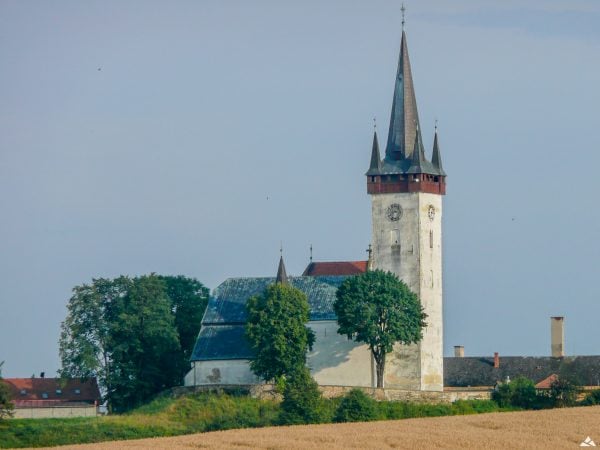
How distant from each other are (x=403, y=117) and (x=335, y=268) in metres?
13.4

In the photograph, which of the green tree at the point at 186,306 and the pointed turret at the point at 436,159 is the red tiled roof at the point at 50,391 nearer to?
the green tree at the point at 186,306

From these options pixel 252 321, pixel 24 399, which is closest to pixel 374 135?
pixel 252 321

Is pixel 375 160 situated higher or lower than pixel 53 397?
higher

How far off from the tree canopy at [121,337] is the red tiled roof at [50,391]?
547 cm

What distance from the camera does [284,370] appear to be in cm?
11119

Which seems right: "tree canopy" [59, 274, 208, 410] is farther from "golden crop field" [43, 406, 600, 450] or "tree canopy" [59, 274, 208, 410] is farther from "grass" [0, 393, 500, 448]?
"golden crop field" [43, 406, 600, 450]

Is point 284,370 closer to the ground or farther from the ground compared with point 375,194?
closer to the ground

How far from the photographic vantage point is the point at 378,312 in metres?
113

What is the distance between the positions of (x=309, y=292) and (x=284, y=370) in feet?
27.9

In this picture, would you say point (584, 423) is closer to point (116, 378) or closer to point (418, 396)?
point (418, 396)

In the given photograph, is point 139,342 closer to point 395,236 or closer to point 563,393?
point 395,236

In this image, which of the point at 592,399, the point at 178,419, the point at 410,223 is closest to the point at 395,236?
the point at 410,223

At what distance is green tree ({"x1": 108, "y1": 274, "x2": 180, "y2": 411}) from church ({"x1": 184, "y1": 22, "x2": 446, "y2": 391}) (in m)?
2.23

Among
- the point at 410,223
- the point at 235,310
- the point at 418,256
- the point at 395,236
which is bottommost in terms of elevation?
the point at 235,310
